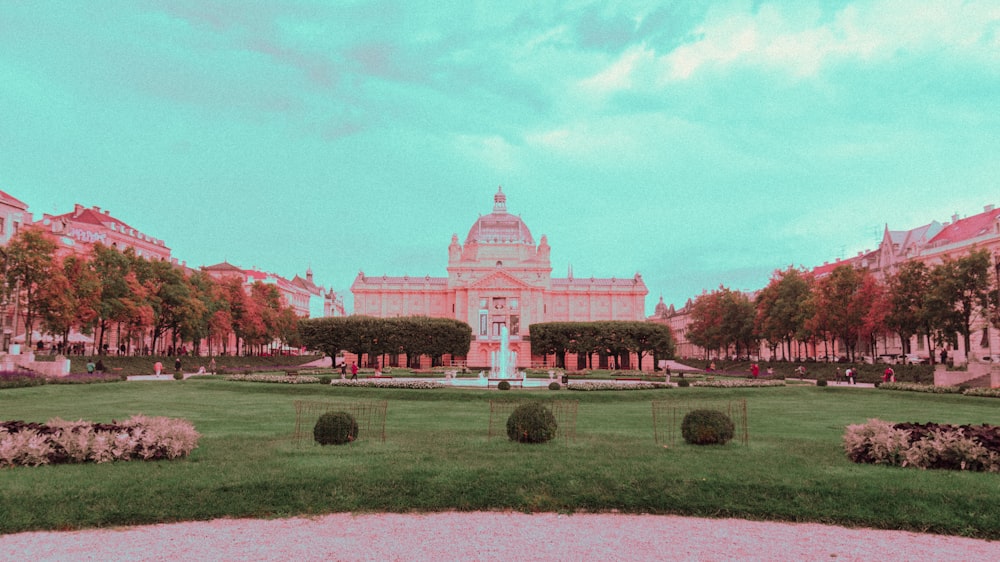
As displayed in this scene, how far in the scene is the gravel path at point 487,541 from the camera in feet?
25.1

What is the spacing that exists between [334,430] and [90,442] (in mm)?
4273

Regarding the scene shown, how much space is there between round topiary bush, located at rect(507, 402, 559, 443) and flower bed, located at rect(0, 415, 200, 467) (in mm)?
6306

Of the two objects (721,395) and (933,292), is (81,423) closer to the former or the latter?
(721,395)

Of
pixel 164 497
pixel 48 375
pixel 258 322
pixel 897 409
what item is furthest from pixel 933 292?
pixel 258 322

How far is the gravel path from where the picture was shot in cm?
766

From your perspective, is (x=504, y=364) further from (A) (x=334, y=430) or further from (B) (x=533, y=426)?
(A) (x=334, y=430)

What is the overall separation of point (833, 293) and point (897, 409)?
3145 centimetres

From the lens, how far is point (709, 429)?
43.7 ft

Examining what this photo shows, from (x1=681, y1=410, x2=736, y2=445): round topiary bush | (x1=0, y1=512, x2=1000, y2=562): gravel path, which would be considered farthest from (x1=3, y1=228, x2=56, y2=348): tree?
(x1=681, y1=410, x2=736, y2=445): round topiary bush

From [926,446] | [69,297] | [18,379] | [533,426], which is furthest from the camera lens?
[69,297]

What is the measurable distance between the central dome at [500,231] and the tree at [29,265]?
204ft

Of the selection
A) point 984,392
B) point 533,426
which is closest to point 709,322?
point 984,392

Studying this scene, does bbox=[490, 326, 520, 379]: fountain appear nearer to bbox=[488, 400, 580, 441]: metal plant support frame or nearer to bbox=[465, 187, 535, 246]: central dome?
bbox=[488, 400, 580, 441]: metal plant support frame

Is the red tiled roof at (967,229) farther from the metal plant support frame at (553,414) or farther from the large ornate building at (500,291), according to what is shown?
the metal plant support frame at (553,414)
